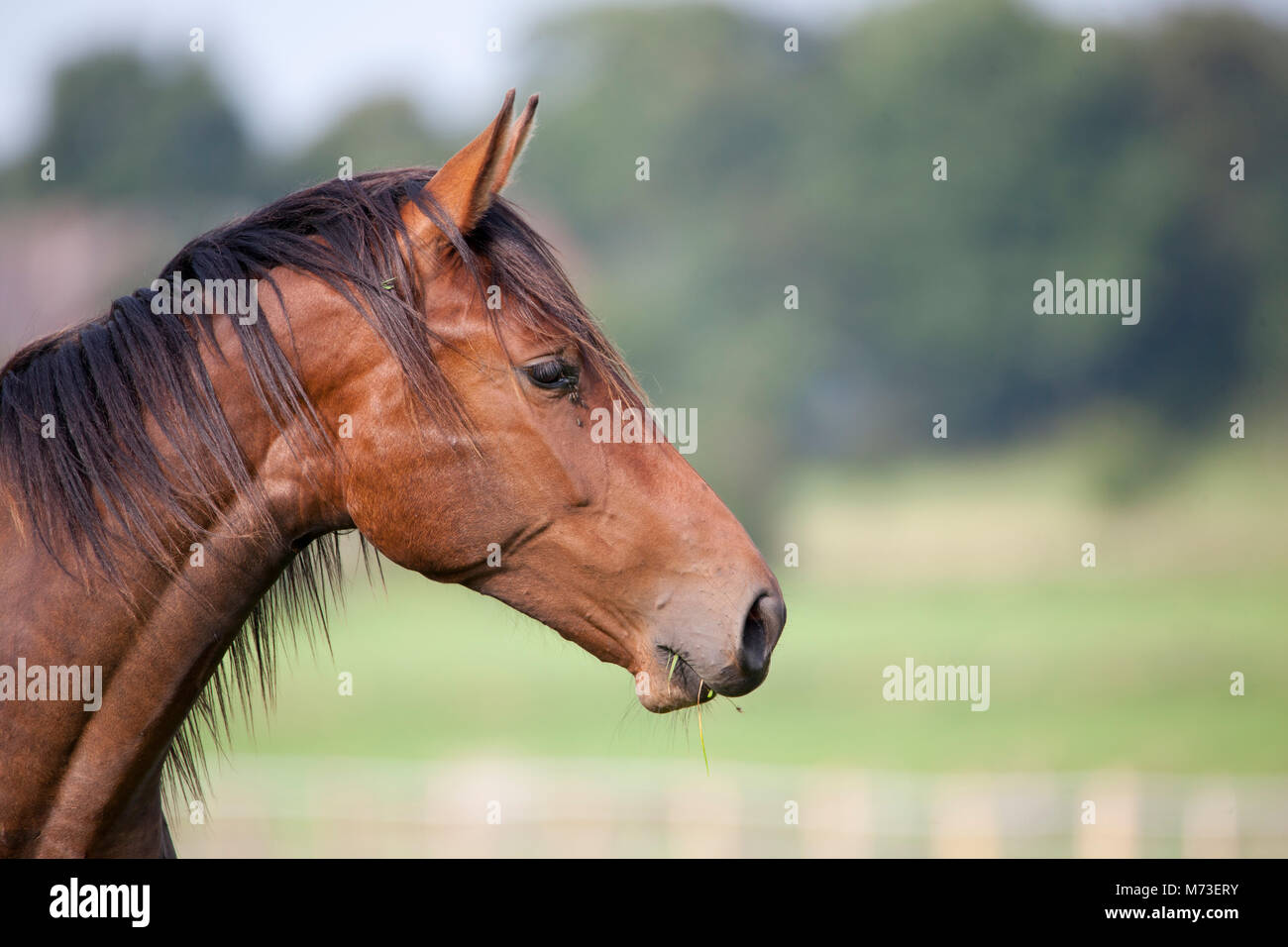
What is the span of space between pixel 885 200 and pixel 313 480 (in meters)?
62.4

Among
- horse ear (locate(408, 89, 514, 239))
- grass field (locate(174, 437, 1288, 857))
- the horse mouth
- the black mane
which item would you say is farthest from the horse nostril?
horse ear (locate(408, 89, 514, 239))

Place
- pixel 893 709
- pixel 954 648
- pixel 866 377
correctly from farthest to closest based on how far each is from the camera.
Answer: pixel 866 377 → pixel 954 648 → pixel 893 709

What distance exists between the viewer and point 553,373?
294 cm

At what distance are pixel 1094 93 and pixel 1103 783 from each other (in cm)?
5131

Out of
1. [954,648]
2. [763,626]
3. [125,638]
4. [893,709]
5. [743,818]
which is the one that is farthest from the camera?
[954,648]

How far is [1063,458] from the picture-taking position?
51094 mm

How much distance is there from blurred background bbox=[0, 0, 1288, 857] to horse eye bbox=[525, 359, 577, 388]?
13877mm

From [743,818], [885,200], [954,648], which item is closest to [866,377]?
[885,200]

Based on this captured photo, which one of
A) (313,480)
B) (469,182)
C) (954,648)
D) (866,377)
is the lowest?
(313,480)

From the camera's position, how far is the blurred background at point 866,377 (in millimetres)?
23672

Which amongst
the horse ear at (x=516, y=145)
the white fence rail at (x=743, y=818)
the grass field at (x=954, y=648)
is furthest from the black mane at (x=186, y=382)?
the grass field at (x=954, y=648)

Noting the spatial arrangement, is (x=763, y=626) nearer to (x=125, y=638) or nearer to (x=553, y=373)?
(x=553, y=373)

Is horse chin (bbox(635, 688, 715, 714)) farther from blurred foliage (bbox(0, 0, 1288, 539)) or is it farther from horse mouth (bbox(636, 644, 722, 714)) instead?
blurred foliage (bbox(0, 0, 1288, 539))
